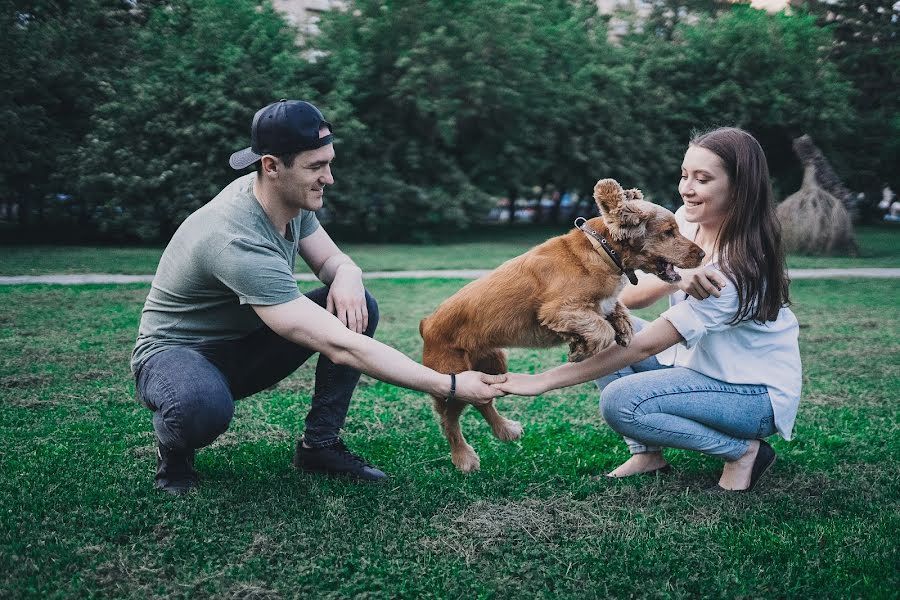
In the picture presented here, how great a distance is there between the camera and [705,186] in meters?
3.54

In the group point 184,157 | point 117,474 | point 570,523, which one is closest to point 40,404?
point 117,474

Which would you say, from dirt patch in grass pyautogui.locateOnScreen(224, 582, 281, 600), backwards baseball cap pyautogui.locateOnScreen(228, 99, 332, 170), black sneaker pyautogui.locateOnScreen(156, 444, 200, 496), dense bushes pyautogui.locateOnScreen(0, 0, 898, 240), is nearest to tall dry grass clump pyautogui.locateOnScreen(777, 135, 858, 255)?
dense bushes pyautogui.locateOnScreen(0, 0, 898, 240)

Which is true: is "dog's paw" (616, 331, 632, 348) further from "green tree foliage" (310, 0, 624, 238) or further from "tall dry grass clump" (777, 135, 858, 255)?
"green tree foliage" (310, 0, 624, 238)

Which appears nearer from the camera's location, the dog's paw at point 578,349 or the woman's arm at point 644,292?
the dog's paw at point 578,349

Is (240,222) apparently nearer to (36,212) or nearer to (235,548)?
(235,548)

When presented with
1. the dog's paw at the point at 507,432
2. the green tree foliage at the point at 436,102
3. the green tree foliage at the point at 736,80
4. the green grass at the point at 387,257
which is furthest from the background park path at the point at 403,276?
the green tree foliage at the point at 736,80

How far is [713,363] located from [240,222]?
225cm

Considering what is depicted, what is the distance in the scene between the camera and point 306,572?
109 inches

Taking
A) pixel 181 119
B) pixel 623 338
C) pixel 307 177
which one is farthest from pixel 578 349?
pixel 181 119

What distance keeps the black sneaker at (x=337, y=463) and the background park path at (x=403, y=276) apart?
775 centimetres

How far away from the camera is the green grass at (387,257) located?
12.3 m

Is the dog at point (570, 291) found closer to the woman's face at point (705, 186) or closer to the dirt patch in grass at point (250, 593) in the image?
the woman's face at point (705, 186)

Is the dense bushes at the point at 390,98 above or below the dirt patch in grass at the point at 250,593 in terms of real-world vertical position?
above

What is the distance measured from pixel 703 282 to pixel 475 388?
1083 mm
